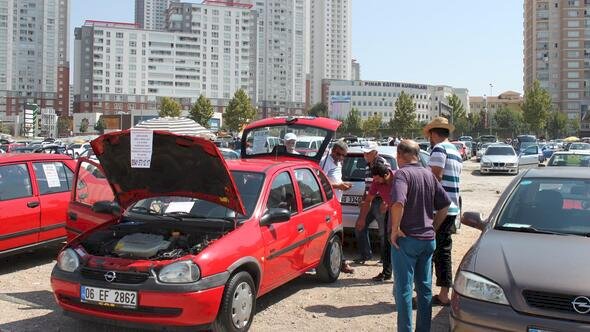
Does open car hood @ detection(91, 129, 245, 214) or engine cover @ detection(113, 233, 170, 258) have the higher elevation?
open car hood @ detection(91, 129, 245, 214)

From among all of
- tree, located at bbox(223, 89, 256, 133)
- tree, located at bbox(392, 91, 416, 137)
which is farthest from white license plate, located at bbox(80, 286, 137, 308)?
tree, located at bbox(223, 89, 256, 133)

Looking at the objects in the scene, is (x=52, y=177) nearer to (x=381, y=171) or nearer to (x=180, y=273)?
(x=180, y=273)

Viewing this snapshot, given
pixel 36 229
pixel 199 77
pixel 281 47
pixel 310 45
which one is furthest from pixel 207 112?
pixel 36 229

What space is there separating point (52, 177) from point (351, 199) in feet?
14.5

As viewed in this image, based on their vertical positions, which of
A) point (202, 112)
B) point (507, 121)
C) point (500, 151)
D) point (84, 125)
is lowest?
point (500, 151)

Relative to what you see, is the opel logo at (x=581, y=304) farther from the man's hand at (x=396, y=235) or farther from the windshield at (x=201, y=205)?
the windshield at (x=201, y=205)

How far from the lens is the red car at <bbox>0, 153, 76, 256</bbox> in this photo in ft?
24.1

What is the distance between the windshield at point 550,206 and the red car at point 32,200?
5946 millimetres

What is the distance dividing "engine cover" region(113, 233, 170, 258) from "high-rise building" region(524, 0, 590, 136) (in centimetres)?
12722

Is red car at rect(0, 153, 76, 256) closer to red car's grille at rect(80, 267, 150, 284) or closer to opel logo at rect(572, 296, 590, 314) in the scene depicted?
red car's grille at rect(80, 267, 150, 284)

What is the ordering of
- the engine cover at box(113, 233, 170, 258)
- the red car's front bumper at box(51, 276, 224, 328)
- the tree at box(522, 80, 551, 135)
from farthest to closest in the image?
1. the tree at box(522, 80, 551, 135)
2. the engine cover at box(113, 233, 170, 258)
3. the red car's front bumper at box(51, 276, 224, 328)

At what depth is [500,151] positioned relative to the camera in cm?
3012

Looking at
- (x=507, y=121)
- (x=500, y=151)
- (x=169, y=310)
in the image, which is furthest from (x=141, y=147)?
(x=507, y=121)

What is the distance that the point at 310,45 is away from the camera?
191m
